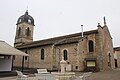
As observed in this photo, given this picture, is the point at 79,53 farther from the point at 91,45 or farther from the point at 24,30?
the point at 24,30

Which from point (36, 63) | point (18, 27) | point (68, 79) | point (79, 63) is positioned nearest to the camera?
point (68, 79)

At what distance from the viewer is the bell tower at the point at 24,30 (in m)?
37.8

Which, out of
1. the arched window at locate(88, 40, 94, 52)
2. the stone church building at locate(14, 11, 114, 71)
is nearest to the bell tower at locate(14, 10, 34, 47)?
the stone church building at locate(14, 11, 114, 71)

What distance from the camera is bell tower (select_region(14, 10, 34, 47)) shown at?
37.8m

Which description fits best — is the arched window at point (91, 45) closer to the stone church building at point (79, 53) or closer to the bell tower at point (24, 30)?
the stone church building at point (79, 53)

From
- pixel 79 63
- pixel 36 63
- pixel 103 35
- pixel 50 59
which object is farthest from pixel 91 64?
pixel 36 63

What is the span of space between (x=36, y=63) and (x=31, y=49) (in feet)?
11.0

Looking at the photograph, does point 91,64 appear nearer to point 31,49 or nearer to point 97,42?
point 97,42

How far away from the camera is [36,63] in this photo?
28375 millimetres

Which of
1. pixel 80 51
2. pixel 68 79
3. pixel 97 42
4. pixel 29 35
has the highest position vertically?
pixel 29 35

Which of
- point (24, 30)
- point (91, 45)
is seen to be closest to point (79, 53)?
point (91, 45)

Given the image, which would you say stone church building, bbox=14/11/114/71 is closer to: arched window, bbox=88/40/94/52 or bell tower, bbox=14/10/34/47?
arched window, bbox=88/40/94/52

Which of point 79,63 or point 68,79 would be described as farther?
point 79,63

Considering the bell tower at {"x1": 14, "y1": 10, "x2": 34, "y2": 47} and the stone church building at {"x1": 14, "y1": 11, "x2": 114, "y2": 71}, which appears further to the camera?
the bell tower at {"x1": 14, "y1": 10, "x2": 34, "y2": 47}
